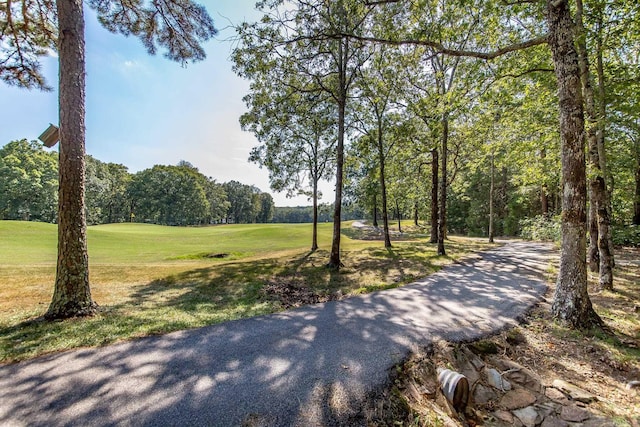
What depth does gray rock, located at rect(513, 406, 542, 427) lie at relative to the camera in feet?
8.78

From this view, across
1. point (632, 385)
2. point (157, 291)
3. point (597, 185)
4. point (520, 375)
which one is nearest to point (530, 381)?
point (520, 375)

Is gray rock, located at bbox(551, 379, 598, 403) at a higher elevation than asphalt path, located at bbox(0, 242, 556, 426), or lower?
lower

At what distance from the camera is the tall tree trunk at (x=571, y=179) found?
4.43m

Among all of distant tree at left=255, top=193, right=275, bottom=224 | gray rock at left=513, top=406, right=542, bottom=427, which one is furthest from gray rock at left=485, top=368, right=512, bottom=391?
distant tree at left=255, top=193, right=275, bottom=224

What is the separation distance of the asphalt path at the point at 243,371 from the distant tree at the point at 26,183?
4314 centimetres

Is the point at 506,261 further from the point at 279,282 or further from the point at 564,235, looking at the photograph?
the point at 279,282

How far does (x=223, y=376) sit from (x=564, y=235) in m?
5.79

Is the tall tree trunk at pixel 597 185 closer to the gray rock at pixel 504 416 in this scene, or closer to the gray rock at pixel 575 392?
the gray rock at pixel 575 392

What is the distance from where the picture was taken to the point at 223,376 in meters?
2.86

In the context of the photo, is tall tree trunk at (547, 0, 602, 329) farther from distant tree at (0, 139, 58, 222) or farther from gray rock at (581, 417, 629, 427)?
distant tree at (0, 139, 58, 222)

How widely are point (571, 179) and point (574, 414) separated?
3642 millimetres

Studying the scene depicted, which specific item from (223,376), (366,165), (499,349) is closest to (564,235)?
(499,349)

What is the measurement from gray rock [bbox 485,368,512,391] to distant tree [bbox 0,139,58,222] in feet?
153

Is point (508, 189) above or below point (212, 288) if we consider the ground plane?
above
